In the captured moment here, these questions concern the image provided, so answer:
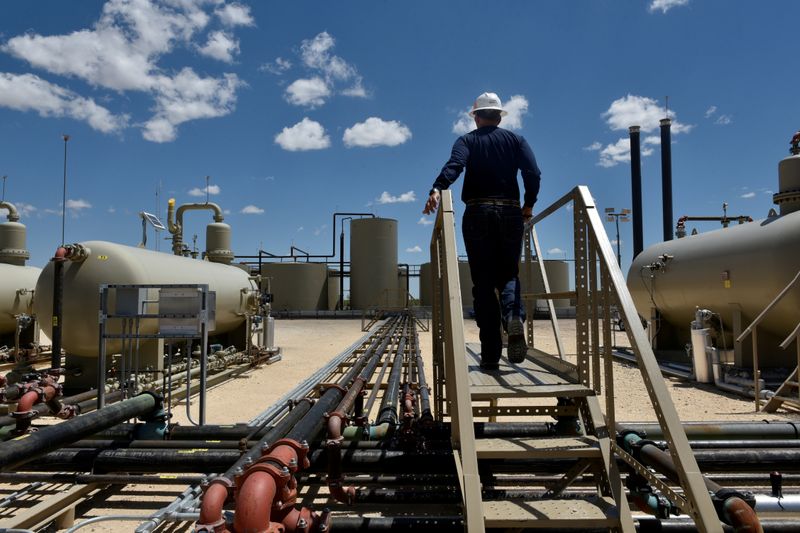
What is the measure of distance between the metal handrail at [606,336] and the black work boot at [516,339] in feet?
1.37

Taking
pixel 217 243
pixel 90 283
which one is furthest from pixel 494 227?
pixel 217 243

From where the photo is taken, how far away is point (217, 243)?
12.4m

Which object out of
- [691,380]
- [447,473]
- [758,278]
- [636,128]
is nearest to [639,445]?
[447,473]

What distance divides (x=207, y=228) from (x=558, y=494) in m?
11.2

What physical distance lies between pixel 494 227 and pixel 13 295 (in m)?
11.4

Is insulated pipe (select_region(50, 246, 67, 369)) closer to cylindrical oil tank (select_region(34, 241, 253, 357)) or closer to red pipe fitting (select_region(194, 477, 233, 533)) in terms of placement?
cylindrical oil tank (select_region(34, 241, 253, 357))

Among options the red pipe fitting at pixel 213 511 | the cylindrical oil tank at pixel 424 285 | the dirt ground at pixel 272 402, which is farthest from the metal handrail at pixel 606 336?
the cylindrical oil tank at pixel 424 285

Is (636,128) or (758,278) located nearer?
(758,278)

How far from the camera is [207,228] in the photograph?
12445 millimetres

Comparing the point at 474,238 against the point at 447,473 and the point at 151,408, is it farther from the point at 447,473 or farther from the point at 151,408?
the point at 151,408

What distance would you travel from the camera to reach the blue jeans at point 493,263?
3.55 meters

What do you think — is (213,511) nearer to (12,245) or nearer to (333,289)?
(12,245)

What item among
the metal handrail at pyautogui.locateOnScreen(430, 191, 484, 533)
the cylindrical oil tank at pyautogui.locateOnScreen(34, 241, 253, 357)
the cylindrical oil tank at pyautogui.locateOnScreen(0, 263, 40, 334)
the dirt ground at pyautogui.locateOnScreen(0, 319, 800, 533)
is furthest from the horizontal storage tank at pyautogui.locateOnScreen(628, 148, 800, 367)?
the cylindrical oil tank at pyautogui.locateOnScreen(0, 263, 40, 334)

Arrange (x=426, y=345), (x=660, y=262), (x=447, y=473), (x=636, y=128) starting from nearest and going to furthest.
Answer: (x=447, y=473), (x=660, y=262), (x=426, y=345), (x=636, y=128)
